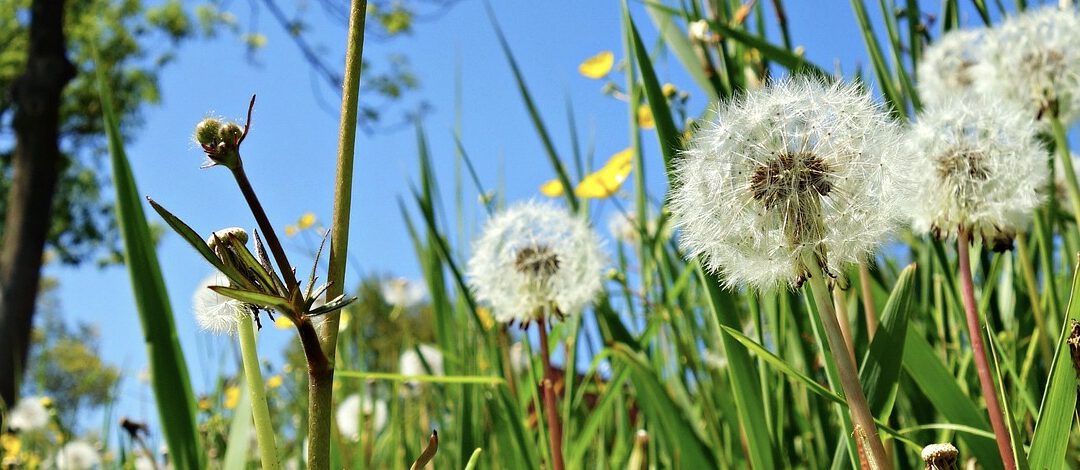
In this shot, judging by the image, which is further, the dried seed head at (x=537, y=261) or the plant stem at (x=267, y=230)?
the dried seed head at (x=537, y=261)

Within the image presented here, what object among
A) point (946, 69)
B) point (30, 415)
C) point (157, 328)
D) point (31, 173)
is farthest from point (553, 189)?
point (31, 173)

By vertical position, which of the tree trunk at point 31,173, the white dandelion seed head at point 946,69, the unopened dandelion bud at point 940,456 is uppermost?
the tree trunk at point 31,173

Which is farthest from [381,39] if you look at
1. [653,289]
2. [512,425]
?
[512,425]

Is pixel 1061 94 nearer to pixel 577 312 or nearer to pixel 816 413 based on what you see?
pixel 816 413

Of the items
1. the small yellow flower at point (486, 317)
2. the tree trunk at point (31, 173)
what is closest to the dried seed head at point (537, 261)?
the small yellow flower at point (486, 317)

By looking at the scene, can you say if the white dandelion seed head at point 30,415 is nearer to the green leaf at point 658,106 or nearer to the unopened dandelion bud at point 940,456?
the green leaf at point 658,106

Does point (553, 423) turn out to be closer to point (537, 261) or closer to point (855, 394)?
point (537, 261)

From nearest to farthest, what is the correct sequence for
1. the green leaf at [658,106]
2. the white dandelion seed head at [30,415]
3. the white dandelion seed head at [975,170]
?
the green leaf at [658,106]
the white dandelion seed head at [975,170]
the white dandelion seed head at [30,415]
